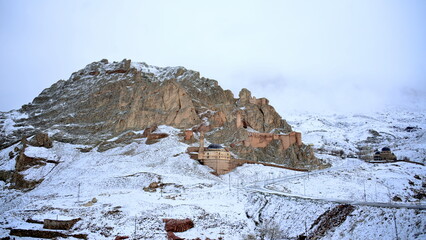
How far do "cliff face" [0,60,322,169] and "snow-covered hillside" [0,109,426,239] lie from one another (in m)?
10.8

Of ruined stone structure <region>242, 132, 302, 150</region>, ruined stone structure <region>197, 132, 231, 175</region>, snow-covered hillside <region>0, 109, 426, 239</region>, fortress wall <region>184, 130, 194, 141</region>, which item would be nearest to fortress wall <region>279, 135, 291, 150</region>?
ruined stone structure <region>242, 132, 302, 150</region>

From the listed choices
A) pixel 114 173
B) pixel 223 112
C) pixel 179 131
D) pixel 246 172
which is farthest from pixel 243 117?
pixel 114 173

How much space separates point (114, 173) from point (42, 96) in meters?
84.0

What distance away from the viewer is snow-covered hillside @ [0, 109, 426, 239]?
35688mm

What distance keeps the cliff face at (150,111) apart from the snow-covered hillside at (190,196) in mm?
10818

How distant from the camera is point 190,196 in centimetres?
5516

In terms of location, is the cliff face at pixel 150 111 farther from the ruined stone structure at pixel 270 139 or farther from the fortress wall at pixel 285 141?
the fortress wall at pixel 285 141

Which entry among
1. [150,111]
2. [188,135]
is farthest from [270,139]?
[150,111]

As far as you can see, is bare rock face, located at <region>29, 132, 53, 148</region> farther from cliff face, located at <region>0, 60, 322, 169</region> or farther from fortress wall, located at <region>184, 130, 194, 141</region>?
fortress wall, located at <region>184, 130, 194, 141</region>

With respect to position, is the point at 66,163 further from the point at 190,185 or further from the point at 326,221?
the point at 326,221

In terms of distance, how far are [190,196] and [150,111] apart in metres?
56.8

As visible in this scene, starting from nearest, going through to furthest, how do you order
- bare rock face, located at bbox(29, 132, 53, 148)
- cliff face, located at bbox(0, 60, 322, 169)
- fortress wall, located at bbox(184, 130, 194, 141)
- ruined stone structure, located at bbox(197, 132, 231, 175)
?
ruined stone structure, located at bbox(197, 132, 231, 175) < bare rock face, located at bbox(29, 132, 53, 148) < fortress wall, located at bbox(184, 130, 194, 141) < cliff face, located at bbox(0, 60, 322, 169)

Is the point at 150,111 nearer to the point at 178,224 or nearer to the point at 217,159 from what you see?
the point at 217,159

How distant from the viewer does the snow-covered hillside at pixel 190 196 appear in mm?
35688
